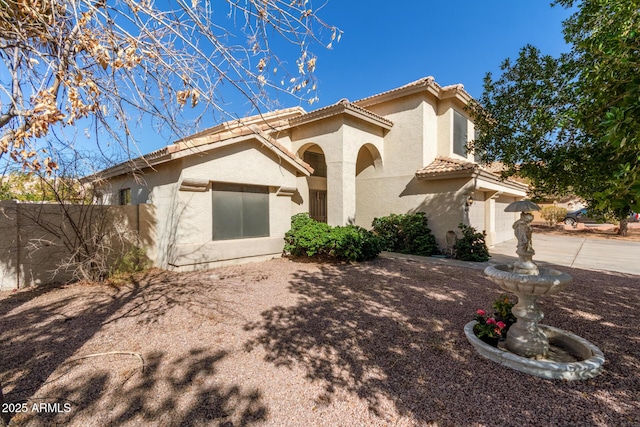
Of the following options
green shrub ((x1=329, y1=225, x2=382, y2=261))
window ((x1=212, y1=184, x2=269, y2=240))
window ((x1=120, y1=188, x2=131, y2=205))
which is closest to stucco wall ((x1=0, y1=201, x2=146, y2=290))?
window ((x1=212, y1=184, x2=269, y2=240))

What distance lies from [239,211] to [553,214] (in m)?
31.3

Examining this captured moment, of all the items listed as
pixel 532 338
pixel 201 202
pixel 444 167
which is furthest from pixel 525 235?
pixel 201 202

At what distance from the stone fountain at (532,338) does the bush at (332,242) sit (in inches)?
233

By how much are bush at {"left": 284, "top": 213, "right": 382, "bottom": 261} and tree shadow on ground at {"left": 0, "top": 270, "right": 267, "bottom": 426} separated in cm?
485

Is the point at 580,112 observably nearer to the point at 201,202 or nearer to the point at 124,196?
the point at 201,202

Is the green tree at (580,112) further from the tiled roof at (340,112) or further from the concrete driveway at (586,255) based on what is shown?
the concrete driveway at (586,255)

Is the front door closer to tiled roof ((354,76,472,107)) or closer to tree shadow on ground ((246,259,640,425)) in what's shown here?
tiled roof ((354,76,472,107))

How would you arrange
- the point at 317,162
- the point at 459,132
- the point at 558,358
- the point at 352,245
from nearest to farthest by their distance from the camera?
the point at 558,358
the point at 352,245
the point at 459,132
the point at 317,162

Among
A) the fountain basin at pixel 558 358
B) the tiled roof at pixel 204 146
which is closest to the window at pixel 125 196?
the tiled roof at pixel 204 146

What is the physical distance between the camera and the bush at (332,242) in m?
10.3

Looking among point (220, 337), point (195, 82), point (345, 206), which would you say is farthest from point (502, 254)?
point (195, 82)

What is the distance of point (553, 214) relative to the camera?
89.7ft

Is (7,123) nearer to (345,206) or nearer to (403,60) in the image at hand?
(403,60)

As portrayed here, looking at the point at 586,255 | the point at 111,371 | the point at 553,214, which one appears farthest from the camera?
the point at 553,214
